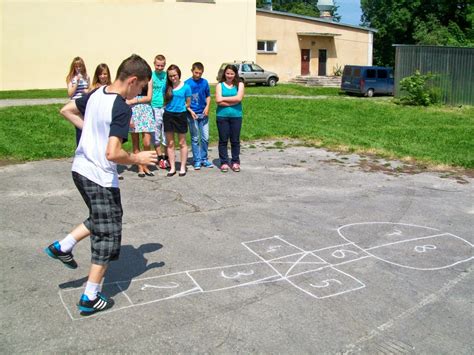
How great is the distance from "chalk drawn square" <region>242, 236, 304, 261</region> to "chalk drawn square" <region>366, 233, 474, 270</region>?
806mm

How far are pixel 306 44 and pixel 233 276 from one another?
1382 inches

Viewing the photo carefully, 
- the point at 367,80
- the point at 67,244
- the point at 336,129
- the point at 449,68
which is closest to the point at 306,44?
the point at 367,80

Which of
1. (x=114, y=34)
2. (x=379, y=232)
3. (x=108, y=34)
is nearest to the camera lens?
(x=379, y=232)

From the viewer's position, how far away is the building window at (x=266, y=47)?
119ft

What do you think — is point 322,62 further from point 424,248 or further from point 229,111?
point 424,248

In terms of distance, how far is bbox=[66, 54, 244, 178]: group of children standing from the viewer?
8.47 m

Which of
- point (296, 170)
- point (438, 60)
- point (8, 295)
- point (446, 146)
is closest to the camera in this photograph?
point (8, 295)

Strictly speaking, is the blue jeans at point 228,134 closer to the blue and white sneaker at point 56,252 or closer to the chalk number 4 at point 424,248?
the chalk number 4 at point 424,248

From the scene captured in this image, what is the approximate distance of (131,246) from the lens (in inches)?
219

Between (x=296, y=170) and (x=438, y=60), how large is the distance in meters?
13.5

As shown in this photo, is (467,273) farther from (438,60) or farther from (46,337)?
(438,60)

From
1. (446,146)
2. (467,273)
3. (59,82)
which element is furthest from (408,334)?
(59,82)

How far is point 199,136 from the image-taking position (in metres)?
9.20

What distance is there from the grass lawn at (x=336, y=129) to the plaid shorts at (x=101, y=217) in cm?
640
